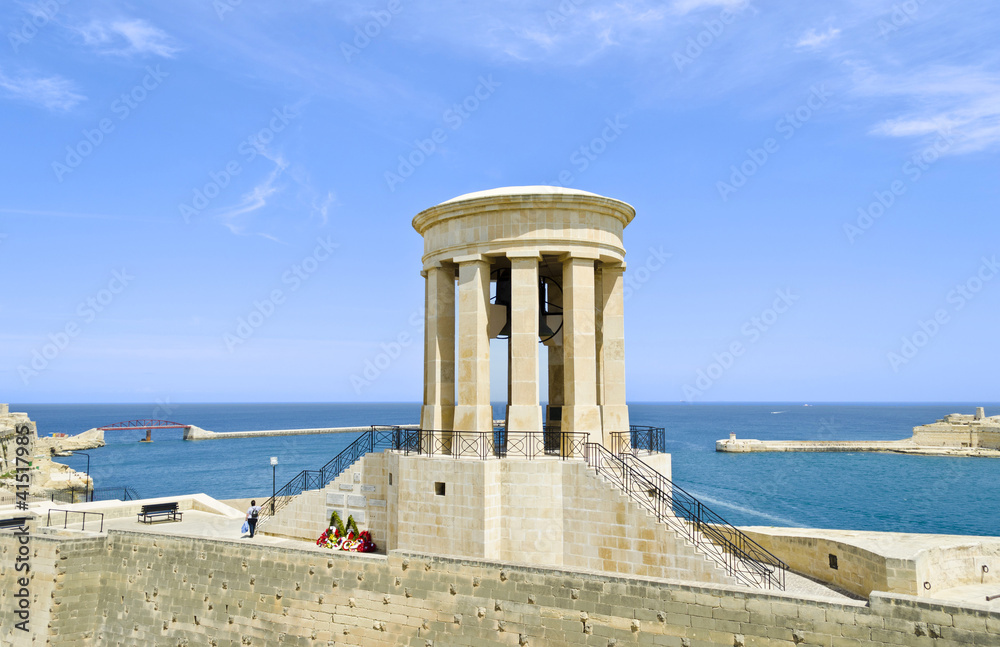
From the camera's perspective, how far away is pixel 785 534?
49.8 feet

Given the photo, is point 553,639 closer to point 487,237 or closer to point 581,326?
point 581,326

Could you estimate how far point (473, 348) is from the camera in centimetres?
1642

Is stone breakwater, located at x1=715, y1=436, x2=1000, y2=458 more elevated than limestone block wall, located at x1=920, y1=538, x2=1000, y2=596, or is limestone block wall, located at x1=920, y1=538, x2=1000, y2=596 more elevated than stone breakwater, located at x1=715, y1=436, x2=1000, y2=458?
stone breakwater, located at x1=715, y1=436, x2=1000, y2=458

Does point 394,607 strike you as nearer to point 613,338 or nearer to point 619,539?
point 619,539

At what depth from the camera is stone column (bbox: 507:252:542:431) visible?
52.0ft

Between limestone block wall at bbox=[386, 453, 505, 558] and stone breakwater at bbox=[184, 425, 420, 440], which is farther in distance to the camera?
stone breakwater at bbox=[184, 425, 420, 440]

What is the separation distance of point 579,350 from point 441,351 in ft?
13.1

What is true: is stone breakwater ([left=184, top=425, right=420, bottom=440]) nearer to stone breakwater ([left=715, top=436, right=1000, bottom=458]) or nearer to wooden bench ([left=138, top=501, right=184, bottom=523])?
stone breakwater ([left=715, top=436, right=1000, bottom=458])

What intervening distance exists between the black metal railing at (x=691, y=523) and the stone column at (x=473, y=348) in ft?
9.91

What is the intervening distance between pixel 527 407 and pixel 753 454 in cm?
8407

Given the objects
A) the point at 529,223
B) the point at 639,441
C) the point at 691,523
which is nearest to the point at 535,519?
the point at 691,523

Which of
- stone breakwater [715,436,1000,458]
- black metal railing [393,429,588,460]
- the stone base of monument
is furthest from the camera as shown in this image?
stone breakwater [715,436,1000,458]

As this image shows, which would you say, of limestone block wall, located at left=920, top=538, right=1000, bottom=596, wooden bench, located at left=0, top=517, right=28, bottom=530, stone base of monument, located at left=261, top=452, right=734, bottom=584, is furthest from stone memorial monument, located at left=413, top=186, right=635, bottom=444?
wooden bench, located at left=0, top=517, right=28, bottom=530

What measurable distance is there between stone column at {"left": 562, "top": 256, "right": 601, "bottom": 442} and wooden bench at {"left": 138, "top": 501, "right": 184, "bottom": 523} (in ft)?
47.2
